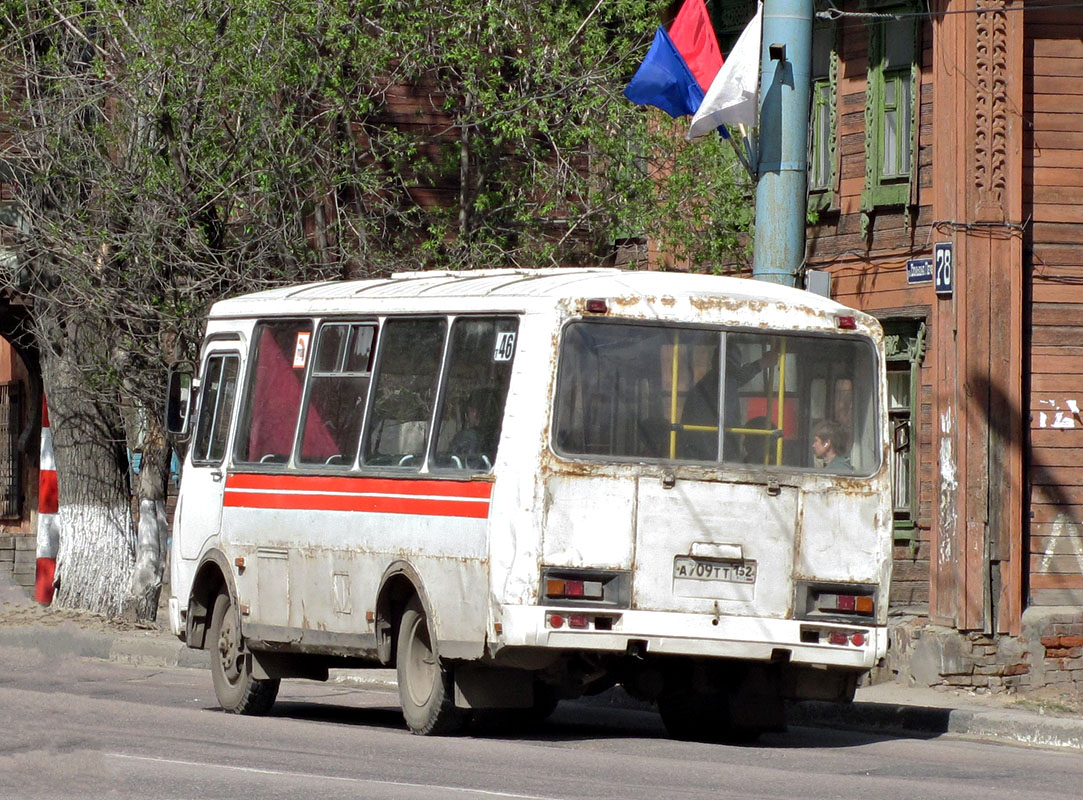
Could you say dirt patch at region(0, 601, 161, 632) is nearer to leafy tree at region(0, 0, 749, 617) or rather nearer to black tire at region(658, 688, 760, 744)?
leafy tree at region(0, 0, 749, 617)

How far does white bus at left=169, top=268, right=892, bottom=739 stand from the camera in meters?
11.7

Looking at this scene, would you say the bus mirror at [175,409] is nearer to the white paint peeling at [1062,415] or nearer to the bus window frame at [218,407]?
the bus window frame at [218,407]

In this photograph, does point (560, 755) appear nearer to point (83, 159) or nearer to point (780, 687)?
point (780, 687)

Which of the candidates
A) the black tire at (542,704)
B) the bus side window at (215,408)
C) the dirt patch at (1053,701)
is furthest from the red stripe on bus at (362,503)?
the dirt patch at (1053,701)

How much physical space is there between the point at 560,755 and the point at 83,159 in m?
10.2

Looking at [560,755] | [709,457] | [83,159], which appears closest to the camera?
[560,755]

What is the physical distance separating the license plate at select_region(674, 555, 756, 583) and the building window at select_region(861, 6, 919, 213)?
24.7ft

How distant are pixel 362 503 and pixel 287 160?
6538 mm

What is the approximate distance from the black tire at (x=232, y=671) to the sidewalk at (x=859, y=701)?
8.68 feet

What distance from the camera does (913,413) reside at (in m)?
18.5

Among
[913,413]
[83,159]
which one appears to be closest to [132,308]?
[83,159]

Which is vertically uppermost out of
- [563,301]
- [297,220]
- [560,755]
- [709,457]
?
[297,220]

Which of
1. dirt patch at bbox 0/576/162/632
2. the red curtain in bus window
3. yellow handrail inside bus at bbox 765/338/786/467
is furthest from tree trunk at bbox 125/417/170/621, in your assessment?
yellow handrail inside bus at bbox 765/338/786/467

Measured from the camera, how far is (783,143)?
14656 millimetres
